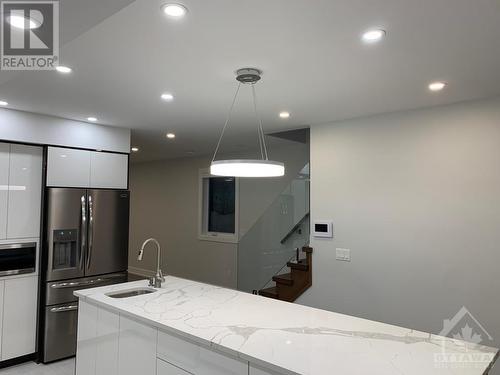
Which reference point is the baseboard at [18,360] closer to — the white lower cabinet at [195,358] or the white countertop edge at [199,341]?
the white countertop edge at [199,341]

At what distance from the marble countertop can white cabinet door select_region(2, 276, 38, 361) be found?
62.7 inches

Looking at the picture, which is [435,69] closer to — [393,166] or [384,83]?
[384,83]

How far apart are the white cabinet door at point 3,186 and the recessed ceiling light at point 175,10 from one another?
2.87 m

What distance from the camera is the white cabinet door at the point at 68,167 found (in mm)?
3766

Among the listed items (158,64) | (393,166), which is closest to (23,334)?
(158,64)

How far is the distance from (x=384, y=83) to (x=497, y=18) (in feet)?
3.22

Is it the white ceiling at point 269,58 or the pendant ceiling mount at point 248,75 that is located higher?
the white ceiling at point 269,58

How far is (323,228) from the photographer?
13.1 ft

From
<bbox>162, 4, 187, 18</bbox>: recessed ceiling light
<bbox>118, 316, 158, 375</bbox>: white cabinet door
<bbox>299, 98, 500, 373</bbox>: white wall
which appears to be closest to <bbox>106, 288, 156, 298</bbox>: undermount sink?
<bbox>118, 316, 158, 375</bbox>: white cabinet door

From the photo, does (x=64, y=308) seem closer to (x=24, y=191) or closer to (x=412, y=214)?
(x=24, y=191)

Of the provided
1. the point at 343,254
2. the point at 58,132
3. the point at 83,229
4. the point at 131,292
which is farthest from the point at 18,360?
the point at 343,254

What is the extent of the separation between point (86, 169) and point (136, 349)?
2533 millimetres

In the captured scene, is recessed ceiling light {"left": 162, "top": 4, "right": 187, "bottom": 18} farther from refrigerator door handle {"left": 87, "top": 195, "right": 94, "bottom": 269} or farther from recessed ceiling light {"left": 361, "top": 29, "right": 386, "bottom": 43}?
refrigerator door handle {"left": 87, "top": 195, "right": 94, "bottom": 269}

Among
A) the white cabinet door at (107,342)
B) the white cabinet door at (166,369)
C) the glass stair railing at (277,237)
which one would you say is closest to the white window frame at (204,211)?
the glass stair railing at (277,237)
